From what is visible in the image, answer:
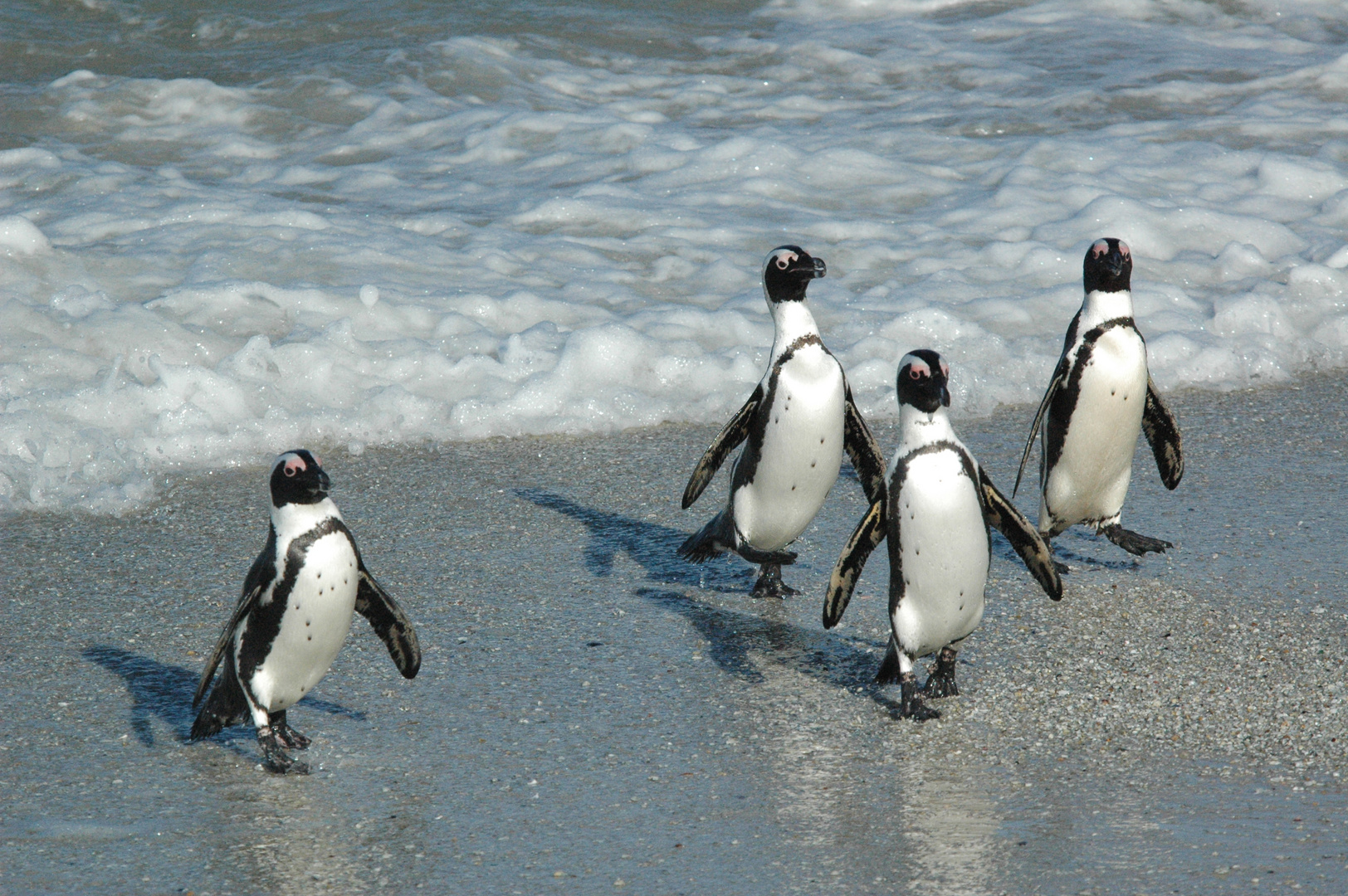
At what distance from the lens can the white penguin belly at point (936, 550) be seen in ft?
10.6

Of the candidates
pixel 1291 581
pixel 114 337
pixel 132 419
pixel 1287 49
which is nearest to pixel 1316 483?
pixel 1291 581

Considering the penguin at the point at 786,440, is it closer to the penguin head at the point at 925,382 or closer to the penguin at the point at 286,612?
the penguin head at the point at 925,382

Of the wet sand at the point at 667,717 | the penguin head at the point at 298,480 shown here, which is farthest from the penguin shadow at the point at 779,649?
the penguin head at the point at 298,480

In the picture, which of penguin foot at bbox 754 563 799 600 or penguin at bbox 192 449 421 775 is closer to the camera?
A: penguin at bbox 192 449 421 775

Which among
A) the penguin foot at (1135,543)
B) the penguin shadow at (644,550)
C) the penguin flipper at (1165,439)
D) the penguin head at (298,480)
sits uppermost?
the penguin head at (298,480)

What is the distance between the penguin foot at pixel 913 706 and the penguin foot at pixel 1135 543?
118 cm

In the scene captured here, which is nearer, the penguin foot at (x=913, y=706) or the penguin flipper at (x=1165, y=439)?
the penguin foot at (x=913, y=706)

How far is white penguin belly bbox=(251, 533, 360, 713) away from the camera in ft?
9.66

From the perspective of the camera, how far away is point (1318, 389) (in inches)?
221

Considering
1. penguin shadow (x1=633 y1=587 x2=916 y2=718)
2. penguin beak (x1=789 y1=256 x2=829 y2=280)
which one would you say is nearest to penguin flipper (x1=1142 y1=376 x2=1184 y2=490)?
penguin beak (x1=789 y1=256 x2=829 y2=280)

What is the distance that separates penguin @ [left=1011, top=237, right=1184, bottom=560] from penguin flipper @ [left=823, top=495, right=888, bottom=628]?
939mm

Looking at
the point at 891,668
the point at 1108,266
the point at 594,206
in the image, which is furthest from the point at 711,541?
the point at 594,206

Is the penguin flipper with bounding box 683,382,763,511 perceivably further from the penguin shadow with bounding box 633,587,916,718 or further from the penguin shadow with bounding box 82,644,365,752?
the penguin shadow with bounding box 82,644,365,752

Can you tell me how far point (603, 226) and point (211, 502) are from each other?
3.74m
